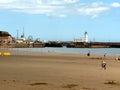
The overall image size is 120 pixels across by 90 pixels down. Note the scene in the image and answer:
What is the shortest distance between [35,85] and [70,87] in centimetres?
186

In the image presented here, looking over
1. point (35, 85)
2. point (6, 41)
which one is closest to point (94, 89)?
point (35, 85)

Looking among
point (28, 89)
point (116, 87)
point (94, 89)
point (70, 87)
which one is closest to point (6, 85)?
point (28, 89)

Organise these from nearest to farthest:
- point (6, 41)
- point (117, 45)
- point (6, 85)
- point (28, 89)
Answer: point (28, 89) → point (6, 85) → point (6, 41) → point (117, 45)

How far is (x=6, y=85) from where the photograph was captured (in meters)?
18.8

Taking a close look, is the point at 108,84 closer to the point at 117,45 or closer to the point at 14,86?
the point at 14,86

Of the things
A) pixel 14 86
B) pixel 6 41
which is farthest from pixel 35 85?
pixel 6 41

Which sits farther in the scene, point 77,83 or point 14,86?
point 77,83

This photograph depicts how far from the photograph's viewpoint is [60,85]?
19359mm

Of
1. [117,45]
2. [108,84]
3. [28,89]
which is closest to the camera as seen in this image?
[28,89]

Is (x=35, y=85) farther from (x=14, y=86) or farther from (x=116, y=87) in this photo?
(x=116, y=87)

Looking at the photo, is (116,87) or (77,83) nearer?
(116,87)

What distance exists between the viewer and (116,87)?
1889 centimetres

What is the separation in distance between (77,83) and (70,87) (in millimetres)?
1819

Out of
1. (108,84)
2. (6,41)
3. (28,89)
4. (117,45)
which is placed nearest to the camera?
(28,89)
